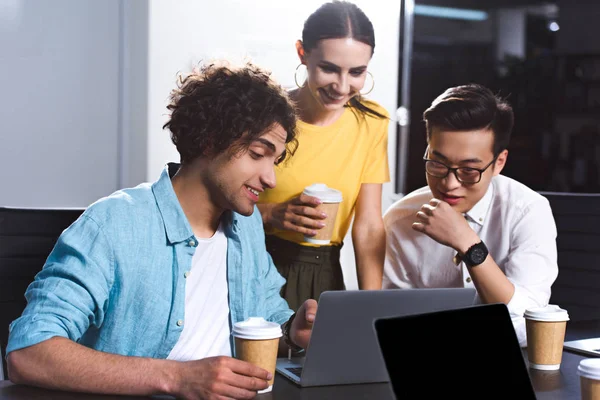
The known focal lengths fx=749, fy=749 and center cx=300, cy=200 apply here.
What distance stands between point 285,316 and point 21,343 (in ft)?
1.99

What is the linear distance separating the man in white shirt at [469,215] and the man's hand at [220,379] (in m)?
0.91

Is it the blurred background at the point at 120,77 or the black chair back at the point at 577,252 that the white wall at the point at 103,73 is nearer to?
the blurred background at the point at 120,77

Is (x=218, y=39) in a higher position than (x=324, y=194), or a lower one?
higher

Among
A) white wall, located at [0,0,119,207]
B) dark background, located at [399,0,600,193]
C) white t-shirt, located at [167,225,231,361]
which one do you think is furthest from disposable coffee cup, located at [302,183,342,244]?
dark background, located at [399,0,600,193]

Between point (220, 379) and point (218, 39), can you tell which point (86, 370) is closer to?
point (220, 379)

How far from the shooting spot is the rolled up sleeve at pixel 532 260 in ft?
6.14

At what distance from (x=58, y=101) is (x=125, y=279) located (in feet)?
4.67

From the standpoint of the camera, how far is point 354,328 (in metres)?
1.21

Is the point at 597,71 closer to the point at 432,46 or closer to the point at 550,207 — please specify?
the point at 432,46

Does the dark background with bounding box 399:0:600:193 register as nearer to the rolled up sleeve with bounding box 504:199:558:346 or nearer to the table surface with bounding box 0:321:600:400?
the rolled up sleeve with bounding box 504:199:558:346

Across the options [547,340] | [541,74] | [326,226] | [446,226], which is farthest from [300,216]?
[541,74]

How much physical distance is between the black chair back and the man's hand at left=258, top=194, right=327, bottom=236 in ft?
2.39

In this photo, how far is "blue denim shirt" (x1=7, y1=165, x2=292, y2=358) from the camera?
1.22 metres

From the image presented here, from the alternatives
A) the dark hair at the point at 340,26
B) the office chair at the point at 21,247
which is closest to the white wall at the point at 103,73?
the dark hair at the point at 340,26
